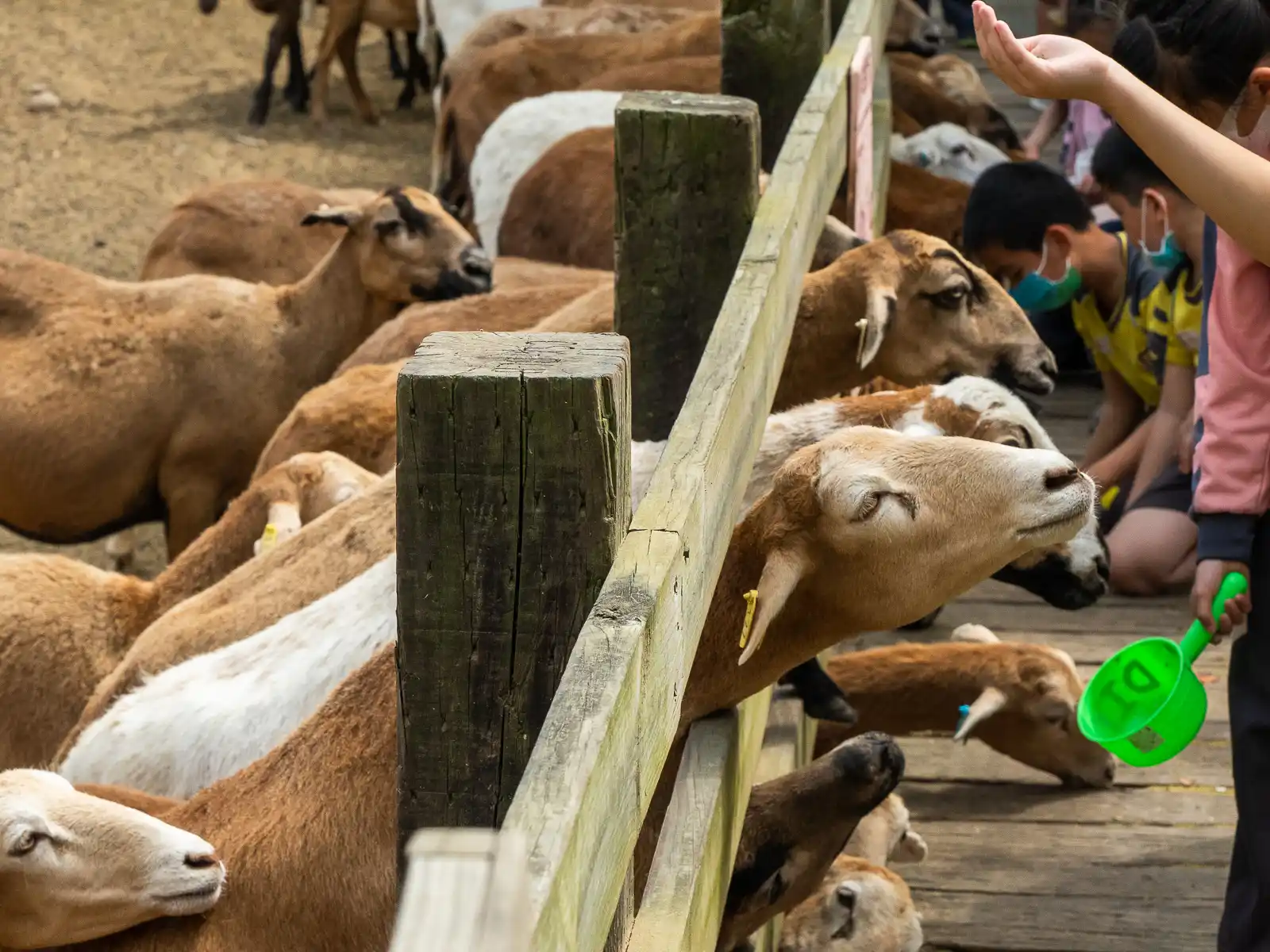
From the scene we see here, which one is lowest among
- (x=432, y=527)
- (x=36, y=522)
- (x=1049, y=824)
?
(x=36, y=522)

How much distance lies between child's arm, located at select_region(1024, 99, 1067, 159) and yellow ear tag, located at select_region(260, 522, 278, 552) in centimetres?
630

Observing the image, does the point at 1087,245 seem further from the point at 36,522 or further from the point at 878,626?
the point at 36,522

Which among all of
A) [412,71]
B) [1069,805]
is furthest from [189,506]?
[412,71]

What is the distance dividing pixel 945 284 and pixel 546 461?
319 centimetres

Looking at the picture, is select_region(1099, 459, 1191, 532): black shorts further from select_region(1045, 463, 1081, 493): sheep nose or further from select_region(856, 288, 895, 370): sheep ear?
select_region(1045, 463, 1081, 493): sheep nose

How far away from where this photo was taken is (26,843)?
2.71 m

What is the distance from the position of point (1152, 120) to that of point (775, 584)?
3.04ft

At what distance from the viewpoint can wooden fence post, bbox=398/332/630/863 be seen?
1.93 m

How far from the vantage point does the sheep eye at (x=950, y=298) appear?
4.95 m

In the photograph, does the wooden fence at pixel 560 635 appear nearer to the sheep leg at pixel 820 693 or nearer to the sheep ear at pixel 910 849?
the sheep leg at pixel 820 693

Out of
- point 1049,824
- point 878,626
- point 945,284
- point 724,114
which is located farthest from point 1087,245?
point 878,626

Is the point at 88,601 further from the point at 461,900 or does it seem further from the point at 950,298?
the point at 461,900

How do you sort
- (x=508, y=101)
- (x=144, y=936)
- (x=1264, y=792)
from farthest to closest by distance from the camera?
(x=508, y=101) → (x=1264, y=792) → (x=144, y=936)

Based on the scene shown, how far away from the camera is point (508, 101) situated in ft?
33.3
